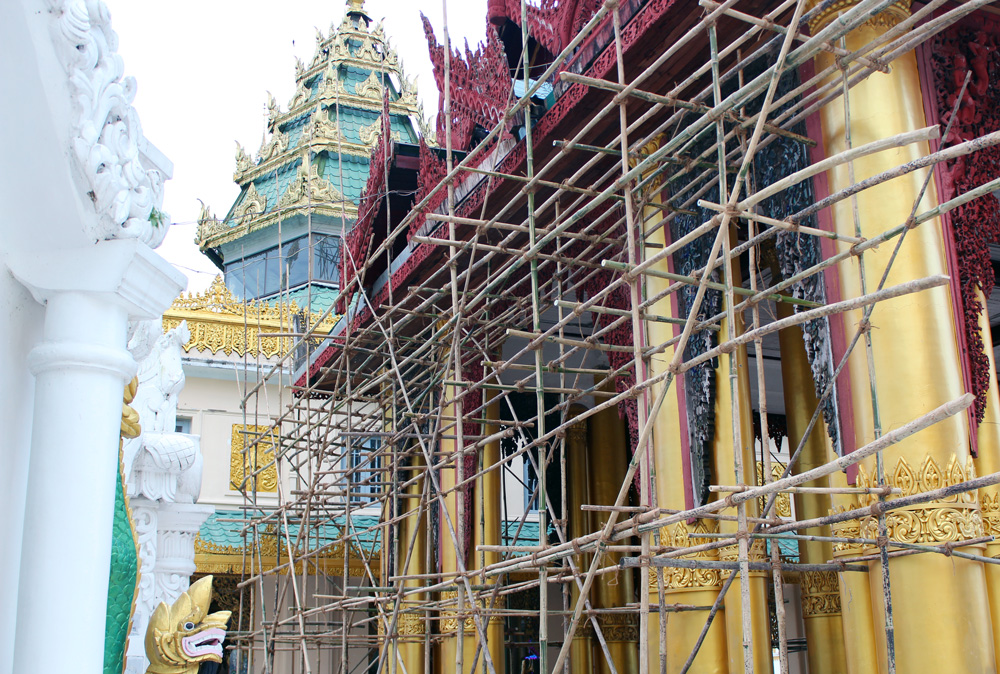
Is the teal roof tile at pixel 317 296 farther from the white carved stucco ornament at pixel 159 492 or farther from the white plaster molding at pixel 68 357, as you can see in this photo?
the white plaster molding at pixel 68 357

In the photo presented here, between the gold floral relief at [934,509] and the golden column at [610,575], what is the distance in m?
7.17

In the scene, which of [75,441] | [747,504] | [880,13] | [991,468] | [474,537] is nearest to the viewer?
[75,441]

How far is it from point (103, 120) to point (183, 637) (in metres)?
3.15

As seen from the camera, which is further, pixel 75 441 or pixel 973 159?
pixel 973 159

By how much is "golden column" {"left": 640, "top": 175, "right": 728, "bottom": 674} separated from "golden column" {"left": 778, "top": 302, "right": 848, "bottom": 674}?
245 cm

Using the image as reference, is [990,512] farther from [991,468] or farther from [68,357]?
[68,357]

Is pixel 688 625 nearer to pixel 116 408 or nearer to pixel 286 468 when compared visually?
pixel 116 408

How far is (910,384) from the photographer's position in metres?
5.80

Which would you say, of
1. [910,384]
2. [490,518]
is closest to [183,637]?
[910,384]

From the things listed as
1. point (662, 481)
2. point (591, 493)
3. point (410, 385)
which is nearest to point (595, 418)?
point (591, 493)

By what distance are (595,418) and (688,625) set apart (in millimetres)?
7079

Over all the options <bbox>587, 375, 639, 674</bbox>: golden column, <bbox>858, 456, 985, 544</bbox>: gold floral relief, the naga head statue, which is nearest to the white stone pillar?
the naga head statue

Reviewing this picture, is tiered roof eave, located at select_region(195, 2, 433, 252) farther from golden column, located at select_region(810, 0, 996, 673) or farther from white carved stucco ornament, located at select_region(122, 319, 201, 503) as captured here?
golden column, located at select_region(810, 0, 996, 673)

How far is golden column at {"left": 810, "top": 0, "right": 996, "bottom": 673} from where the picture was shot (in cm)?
545
